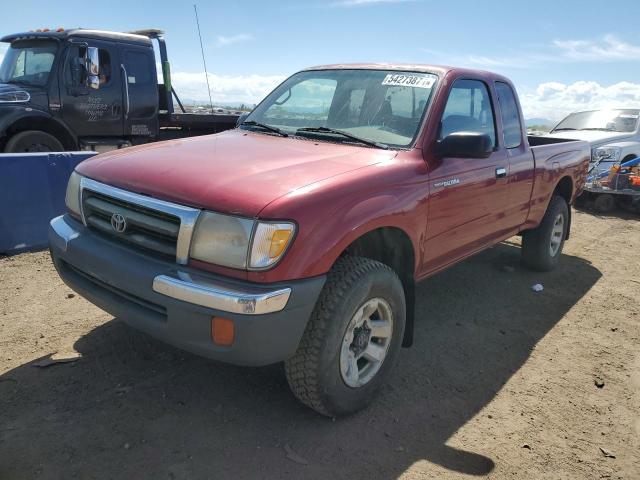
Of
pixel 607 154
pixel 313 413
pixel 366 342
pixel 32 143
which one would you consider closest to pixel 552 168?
pixel 366 342

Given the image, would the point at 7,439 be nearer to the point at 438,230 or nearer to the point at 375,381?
the point at 375,381

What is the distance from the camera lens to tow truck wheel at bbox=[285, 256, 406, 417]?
2.52 m

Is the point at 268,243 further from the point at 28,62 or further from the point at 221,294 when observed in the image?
the point at 28,62

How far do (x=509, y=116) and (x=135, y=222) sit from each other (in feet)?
10.8

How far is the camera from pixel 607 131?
1005cm

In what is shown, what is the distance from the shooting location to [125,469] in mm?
2355

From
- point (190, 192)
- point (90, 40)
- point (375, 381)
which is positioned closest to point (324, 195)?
point (190, 192)

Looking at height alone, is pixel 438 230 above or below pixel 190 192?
below

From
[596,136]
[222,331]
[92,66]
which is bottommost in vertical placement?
[222,331]

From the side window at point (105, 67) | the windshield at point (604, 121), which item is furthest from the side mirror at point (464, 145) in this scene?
the windshield at point (604, 121)

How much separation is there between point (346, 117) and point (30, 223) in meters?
3.52

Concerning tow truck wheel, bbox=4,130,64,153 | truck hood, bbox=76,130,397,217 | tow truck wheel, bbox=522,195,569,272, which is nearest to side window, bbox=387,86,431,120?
truck hood, bbox=76,130,397,217

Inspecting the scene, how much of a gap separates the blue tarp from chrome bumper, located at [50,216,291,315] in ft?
11.4

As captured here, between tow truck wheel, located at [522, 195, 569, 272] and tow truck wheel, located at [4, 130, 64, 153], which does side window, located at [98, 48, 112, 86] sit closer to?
tow truck wheel, located at [4, 130, 64, 153]
